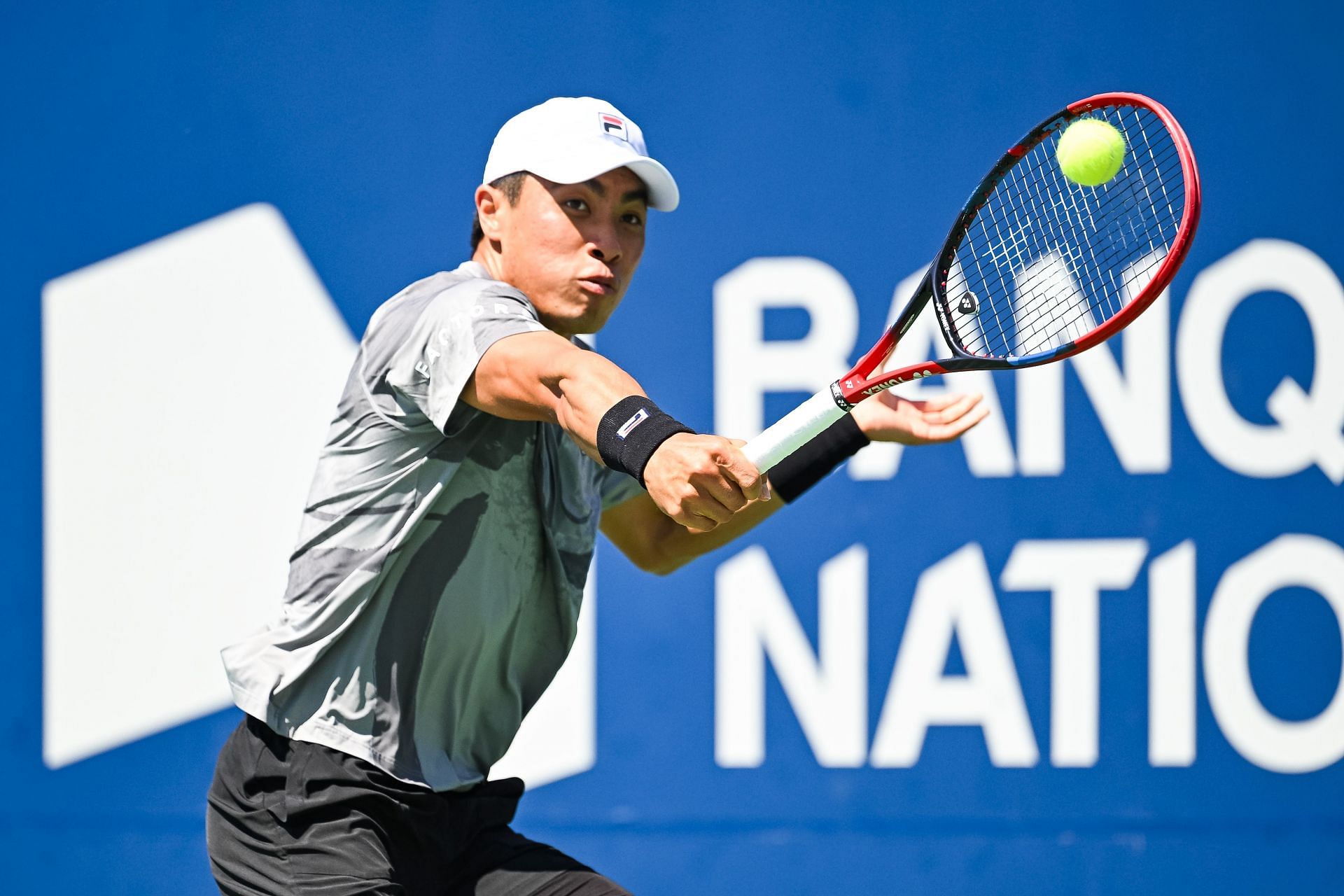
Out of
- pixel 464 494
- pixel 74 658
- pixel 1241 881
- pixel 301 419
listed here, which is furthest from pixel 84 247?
pixel 1241 881

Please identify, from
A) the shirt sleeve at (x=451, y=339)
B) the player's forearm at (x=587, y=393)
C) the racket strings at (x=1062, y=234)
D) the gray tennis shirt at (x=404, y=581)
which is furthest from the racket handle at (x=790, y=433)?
the racket strings at (x=1062, y=234)

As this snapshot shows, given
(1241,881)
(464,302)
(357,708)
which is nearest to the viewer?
(464,302)

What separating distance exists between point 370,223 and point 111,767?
1348mm

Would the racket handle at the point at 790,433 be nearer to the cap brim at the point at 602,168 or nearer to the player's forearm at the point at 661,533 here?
the cap brim at the point at 602,168

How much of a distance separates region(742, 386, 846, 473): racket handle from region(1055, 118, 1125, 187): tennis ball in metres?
0.56

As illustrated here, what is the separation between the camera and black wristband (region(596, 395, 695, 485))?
58.6 inches

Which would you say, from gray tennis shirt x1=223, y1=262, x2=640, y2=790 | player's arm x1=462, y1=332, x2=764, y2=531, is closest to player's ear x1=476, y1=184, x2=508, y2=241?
gray tennis shirt x1=223, y1=262, x2=640, y2=790

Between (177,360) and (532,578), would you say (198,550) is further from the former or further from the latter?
(532,578)

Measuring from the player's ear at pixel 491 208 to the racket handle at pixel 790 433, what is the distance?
0.66m

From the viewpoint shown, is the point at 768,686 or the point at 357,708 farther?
the point at 768,686

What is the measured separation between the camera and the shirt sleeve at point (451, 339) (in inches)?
65.6

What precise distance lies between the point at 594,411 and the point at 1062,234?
138cm

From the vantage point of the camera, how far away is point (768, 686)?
10.2ft

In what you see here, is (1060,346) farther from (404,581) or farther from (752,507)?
(404,581)
